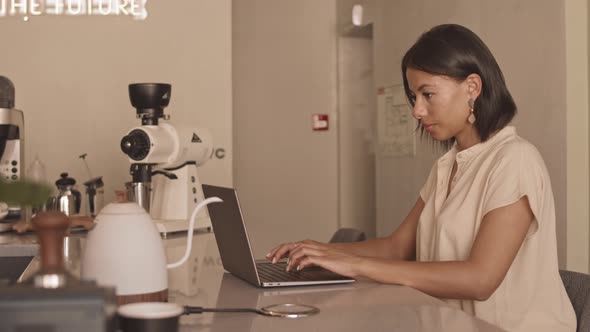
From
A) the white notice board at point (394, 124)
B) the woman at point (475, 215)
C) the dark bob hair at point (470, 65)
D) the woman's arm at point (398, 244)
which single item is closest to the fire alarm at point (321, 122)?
the white notice board at point (394, 124)

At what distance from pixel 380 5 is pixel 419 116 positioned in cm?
293

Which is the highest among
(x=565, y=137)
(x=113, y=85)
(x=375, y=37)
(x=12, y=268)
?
(x=375, y=37)

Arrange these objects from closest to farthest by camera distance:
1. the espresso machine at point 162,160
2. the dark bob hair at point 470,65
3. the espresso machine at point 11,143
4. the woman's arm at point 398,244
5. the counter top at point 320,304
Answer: the counter top at point 320,304
the dark bob hair at point 470,65
the woman's arm at point 398,244
the espresso machine at point 162,160
the espresso machine at point 11,143

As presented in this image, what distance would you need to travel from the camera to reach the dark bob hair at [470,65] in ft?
5.69

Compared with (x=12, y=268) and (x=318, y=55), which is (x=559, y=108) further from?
(x=318, y=55)

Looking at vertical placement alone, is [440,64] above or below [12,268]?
above

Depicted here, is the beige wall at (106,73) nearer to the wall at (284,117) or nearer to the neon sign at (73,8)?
the neon sign at (73,8)

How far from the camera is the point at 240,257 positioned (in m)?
1.56

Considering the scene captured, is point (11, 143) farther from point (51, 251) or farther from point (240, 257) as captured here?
point (51, 251)

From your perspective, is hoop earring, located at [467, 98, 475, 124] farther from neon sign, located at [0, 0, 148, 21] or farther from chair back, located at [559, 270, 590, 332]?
neon sign, located at [0, 0, 148, 21]

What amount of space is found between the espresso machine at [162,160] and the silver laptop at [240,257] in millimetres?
958

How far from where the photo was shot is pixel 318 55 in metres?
5.22

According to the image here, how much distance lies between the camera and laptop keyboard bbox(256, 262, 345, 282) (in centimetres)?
154

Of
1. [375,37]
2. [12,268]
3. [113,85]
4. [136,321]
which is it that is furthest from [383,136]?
[136,321]
